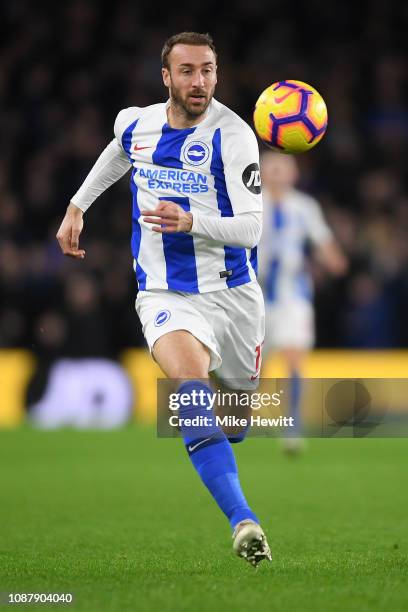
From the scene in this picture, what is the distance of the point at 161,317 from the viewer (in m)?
4.91

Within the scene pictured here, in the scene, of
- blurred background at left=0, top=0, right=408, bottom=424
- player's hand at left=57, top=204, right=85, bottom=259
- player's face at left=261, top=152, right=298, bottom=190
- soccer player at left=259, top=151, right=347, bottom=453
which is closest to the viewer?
player's hand at left=57, top=204, right=85, bottom=259

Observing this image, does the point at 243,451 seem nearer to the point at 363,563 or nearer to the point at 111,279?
the point at 111,279

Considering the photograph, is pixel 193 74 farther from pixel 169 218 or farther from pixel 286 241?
pixel 286 241

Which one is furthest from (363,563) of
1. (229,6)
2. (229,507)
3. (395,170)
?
(229,6)

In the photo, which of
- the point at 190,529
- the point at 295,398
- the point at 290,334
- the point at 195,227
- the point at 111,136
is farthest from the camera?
the point at 111,136

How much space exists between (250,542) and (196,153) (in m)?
1.72

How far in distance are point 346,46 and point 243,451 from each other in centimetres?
850

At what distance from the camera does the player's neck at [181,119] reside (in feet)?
16.6

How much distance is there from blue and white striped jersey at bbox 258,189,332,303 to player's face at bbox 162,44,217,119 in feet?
15.6

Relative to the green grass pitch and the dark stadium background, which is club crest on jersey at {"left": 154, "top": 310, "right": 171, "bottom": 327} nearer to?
the green grass pitch

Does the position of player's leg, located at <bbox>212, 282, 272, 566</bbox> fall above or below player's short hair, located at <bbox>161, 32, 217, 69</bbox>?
below

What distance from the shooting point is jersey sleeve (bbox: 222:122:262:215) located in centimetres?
481

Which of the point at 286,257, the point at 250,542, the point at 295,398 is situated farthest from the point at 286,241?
the point at 250,542

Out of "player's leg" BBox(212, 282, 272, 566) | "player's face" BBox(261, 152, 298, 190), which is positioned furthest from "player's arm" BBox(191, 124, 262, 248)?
"player's face" BBox(261, 152, 298, 190)
